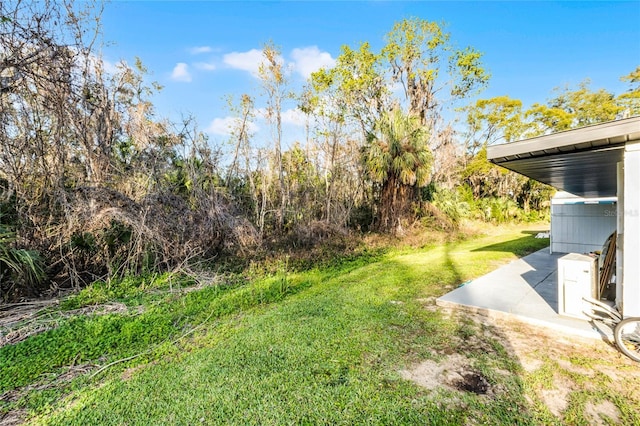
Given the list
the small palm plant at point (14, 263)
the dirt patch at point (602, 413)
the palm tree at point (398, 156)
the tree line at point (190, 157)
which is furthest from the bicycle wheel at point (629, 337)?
the palm tree at point (398, 156)

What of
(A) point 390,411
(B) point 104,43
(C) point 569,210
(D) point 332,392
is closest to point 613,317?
(A) point 390,411

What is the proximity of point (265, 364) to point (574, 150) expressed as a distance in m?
3.91

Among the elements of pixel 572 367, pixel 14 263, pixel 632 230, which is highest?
pixel 632 230

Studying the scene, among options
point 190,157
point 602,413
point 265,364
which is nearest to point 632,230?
point 602,413

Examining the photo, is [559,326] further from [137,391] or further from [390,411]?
[137,391]

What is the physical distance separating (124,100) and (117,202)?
380 cm

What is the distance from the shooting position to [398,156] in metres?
10.4

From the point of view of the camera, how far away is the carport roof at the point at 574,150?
2736 mm

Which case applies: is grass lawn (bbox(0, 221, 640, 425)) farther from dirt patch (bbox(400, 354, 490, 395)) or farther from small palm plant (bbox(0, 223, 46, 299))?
small palm plant (bbox(0, 223, 46, 299))

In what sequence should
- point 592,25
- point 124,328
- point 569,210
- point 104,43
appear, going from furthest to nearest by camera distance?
1. point 592,25
2. point 569,210
3. point 104,43
4. point 124,328

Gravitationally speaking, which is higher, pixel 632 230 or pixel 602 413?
pixel 632 230

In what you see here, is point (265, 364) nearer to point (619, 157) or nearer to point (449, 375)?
point (449, 375)

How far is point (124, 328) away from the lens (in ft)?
11.6

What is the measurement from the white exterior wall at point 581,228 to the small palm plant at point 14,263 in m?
11.3
